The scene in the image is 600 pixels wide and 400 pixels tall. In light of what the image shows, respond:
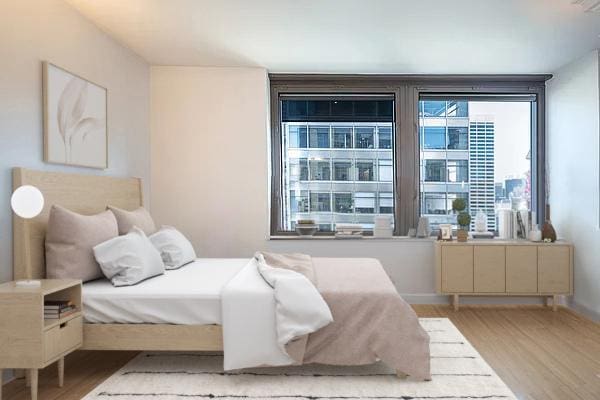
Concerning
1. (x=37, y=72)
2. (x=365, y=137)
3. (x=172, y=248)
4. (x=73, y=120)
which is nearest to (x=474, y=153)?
(x=365, y=137)

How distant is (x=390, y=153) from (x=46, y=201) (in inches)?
140

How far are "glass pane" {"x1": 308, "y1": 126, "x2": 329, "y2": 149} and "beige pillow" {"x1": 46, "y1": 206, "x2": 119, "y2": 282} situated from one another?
287cm

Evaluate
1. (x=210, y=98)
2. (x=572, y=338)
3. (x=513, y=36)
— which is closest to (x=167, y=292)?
(x=210, y=98)

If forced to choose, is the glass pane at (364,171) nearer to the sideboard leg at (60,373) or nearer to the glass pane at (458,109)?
the glass pane at (458,109)

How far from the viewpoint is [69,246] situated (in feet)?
10.2

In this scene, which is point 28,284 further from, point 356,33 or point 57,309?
point 356,33

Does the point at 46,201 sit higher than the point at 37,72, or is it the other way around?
the point at 37,72

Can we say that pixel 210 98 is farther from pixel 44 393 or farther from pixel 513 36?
pixel 44 393

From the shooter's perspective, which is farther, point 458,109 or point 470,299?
point 458,109

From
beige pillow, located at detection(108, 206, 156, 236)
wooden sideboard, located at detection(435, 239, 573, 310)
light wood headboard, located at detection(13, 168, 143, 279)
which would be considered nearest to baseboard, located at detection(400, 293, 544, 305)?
wooden sideboard, located at detection(435, 239, 573, 310)

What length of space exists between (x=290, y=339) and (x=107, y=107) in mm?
2562

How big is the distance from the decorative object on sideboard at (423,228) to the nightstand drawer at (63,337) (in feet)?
11.3

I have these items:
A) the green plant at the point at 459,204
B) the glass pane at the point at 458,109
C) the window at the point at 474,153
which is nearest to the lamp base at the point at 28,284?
the green plant at the point at 459,204

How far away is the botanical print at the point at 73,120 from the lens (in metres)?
3.28
